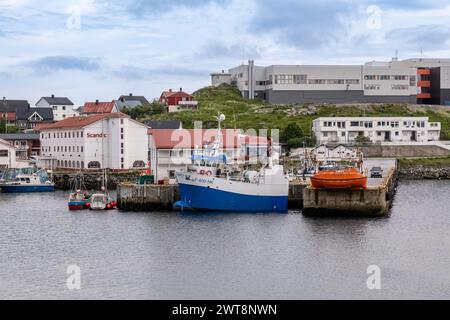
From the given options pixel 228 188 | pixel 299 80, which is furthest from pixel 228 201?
pixel 299 80

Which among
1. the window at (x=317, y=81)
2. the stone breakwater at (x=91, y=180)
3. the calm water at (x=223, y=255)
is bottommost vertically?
the calm water at (x=223, y=255)

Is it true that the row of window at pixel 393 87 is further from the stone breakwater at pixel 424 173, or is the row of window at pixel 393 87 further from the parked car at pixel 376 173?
the parked car at pixel 376 173

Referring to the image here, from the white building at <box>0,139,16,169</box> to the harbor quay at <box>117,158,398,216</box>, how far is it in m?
31.6

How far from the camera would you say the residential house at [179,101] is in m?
106

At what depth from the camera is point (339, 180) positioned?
46.0 m

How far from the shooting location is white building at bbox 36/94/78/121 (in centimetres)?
12375

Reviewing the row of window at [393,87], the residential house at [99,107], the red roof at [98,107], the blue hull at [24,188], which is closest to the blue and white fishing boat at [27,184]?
the blue hull at [24,188]

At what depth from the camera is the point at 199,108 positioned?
104 metres

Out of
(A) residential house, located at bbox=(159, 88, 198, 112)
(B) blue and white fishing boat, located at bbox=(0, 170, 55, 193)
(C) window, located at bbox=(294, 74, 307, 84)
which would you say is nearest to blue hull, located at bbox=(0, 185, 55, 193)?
(B) blue and white fishing boat, located at bbox=(0, 170, 55, 193)

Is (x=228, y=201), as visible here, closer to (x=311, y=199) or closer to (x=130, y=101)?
(x=311, y=199)

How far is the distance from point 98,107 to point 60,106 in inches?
300

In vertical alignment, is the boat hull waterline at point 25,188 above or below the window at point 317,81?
below

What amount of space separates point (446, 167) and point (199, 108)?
34.7 metres

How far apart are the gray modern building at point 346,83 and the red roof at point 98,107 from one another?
19968mm
